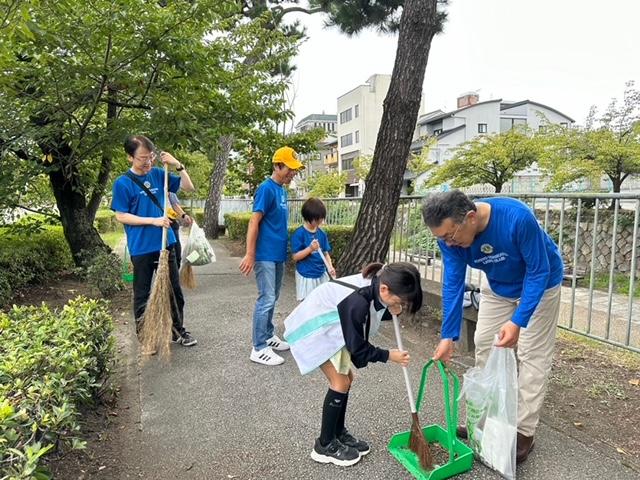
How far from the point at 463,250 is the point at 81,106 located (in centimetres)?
516

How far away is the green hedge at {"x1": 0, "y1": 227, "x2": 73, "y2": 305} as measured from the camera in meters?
5.81

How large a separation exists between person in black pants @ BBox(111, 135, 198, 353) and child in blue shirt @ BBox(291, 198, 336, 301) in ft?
3.63

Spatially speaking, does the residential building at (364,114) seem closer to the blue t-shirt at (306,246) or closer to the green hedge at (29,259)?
the green hedge at (29,259)

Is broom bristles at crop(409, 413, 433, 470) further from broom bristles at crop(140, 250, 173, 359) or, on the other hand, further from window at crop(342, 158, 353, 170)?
window at crop(342, 158, 353, 170)

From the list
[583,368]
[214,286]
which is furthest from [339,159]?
[583,368]

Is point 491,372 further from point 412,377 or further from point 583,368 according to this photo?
point 583,368

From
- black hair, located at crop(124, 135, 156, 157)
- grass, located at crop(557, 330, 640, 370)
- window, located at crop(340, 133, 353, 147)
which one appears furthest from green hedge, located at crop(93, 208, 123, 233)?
window, located at crop(340, 133, 353, 147)

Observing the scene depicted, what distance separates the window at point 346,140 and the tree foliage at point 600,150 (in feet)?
117

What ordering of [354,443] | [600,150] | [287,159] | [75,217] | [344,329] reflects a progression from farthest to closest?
1. [600,150]
2. [75,217]
3. [287,159]
4. [354,443]
5. [344,329]

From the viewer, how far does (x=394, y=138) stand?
189 inches

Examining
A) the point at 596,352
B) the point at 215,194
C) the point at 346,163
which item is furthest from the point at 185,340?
the point at 346,163

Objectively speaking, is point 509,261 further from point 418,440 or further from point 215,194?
point 215,194

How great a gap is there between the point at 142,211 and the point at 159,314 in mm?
856

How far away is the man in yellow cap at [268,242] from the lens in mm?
3543
